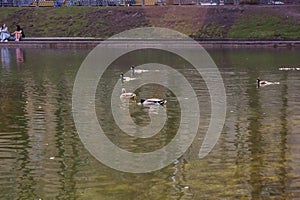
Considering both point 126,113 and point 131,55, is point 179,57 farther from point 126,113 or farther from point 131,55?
point 126,113

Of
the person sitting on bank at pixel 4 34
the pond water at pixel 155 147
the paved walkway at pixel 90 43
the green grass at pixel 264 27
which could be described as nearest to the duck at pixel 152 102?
the pond water at pixel 155 147

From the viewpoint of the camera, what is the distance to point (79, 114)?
54.6ft

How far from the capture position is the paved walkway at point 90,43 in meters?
39.3

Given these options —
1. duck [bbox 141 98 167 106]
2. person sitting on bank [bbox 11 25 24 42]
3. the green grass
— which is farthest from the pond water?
person sitting on bank [bbox 11 25 24 42]

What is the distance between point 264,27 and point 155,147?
104ft

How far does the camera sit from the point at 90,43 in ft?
138

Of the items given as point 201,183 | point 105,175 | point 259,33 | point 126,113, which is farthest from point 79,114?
point 259,33

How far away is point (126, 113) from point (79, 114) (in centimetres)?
128

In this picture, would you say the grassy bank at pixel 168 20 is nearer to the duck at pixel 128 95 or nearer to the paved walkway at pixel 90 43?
the paved walkway at pixel 90 43

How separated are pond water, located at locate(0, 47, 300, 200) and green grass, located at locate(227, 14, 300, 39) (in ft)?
62.2

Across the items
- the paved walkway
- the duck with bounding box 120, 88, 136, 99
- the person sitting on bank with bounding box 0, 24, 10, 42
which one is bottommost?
the paved walkway

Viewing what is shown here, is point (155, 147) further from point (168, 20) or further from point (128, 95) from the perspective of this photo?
point (168, 20)

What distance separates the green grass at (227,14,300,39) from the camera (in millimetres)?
42000

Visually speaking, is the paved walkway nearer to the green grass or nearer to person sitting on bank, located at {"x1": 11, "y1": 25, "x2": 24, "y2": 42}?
person sitting on bank, located at {"x1": 11, "y1": 25, "x2": 24, "y2": 42}
